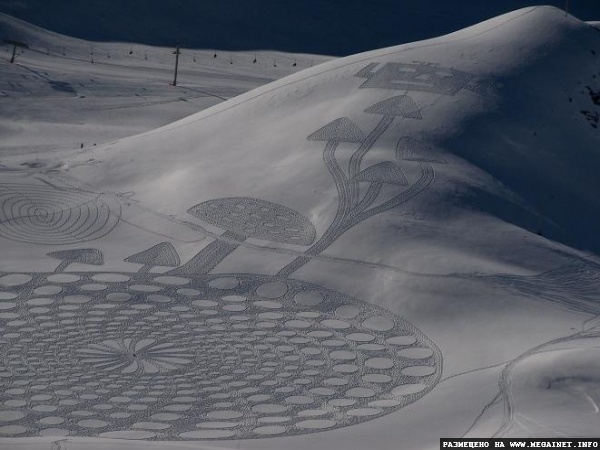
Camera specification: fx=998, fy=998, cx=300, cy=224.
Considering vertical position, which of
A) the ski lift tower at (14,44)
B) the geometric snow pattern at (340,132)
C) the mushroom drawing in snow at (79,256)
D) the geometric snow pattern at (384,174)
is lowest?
the mushroom drawing in snow at (79,256)

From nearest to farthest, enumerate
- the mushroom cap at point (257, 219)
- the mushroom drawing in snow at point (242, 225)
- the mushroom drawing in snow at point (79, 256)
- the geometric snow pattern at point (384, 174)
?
the mushroom drawing in snow at point (79, 256), the mushroom drawing in snow at point (242, 225), the mushroom cap at point (257, 219), the geometric snow pattern at point (384, 174)

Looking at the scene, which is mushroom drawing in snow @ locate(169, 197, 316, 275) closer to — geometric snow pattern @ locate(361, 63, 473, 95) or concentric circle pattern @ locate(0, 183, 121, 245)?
concentric circle pattern @ locate(0, 183, 121, 245)

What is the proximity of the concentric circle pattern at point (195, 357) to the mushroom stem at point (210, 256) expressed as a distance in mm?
238

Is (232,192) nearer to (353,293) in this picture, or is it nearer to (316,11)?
(353,293)

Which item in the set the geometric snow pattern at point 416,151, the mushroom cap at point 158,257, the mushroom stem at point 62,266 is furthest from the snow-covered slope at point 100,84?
the geometric snow pattern at point 416,151

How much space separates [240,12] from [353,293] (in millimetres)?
27937

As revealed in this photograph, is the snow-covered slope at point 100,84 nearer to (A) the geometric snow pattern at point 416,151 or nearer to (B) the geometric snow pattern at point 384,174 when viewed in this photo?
(B) the geometric snow pattern at point 384,174

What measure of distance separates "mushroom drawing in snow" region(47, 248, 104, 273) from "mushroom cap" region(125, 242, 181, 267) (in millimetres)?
405

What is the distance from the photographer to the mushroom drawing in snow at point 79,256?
13.1 meters

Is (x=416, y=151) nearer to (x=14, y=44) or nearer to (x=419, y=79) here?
(x=419, y=79)

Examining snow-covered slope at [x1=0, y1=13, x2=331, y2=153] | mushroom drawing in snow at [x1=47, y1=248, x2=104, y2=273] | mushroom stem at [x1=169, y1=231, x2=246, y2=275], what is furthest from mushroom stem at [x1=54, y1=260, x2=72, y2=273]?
snow-covered slope at [x1=0, y1=13, x2=331, y2=153]

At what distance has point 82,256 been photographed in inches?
523

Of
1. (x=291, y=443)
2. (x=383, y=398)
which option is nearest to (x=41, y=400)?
(x=291, y=443)

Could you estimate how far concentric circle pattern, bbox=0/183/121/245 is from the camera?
1397cm
